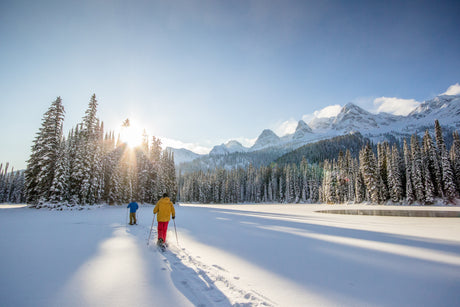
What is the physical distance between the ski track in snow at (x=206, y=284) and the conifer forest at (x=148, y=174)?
32054 mm

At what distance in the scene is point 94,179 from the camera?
33906 millimetres

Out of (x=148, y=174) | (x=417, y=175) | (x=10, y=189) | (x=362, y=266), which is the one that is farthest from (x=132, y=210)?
(x=10, y=189)

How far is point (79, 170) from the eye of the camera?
32500 millimetres

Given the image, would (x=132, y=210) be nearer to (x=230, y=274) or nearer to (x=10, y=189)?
(x=230, y=274)

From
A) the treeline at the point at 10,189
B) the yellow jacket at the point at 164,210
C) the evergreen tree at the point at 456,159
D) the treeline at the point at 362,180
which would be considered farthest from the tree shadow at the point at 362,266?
the treeline at the point at 10,189

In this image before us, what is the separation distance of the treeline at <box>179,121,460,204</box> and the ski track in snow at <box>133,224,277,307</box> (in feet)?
191

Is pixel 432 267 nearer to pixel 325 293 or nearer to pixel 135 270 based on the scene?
pixel 325 293

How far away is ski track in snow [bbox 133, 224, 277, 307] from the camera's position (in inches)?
146

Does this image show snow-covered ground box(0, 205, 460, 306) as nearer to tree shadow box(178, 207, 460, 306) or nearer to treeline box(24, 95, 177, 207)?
tree shadow box(178, 207, 460, 306)

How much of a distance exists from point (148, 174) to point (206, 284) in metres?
47.2

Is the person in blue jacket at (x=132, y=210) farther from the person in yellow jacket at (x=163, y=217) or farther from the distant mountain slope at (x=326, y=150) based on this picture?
the distant mountain slope at (x=326, y=150)

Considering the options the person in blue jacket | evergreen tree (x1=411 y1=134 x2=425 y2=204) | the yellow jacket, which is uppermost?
evergreen tree (x1=411 y1=134 x2=425 y2=204)

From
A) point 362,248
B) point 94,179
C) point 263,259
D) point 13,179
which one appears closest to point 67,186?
point 94,179

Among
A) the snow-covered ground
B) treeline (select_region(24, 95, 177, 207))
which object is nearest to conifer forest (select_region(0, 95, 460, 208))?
treeline (select_region(24, 95, 177, 207))
